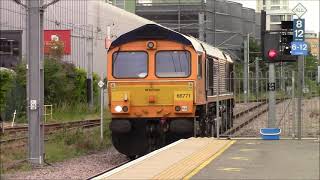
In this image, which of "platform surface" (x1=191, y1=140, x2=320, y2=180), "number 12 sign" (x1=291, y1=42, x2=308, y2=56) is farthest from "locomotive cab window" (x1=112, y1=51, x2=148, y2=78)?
"number 12 sign" (x1=291, y1=42, x2=308, y2=56)

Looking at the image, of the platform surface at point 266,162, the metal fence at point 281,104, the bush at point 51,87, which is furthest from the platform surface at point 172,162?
the bush at point 51,87

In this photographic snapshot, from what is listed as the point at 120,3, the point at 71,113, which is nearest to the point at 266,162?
the point at 71,113

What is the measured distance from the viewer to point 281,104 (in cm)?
1962

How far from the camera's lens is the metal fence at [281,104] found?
1722 centimetres

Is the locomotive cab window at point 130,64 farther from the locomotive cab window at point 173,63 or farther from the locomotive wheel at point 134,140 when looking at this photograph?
the locomotive wheel at point 134,140

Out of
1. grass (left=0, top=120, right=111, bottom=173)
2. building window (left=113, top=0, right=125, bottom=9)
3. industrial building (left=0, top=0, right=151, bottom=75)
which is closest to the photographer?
grass (left=0, top=120, right=111, bottom=173)

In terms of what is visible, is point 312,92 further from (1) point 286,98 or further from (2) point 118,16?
(2) point 118,16

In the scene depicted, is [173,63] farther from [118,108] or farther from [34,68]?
[34,68]

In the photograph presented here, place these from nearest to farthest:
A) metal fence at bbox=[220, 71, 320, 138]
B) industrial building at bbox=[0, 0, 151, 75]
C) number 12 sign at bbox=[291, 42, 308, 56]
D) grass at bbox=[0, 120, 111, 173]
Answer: number 12 sign at bbox=[291, 42, 308, 56] → grass at bbox=[0, 120, 111, 173] → metal fence at bbox=[220, 71, 320, 138] → industrial building at bbox=[0, 0, 151, 75]

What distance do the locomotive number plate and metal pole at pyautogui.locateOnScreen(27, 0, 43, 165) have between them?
354 cm

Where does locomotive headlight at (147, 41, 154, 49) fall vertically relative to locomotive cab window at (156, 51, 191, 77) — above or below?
above

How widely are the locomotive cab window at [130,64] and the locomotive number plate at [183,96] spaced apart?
3.28 feet

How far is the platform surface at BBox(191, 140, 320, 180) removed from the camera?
956cm

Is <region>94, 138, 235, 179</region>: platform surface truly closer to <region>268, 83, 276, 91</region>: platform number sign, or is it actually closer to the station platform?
the station platform
